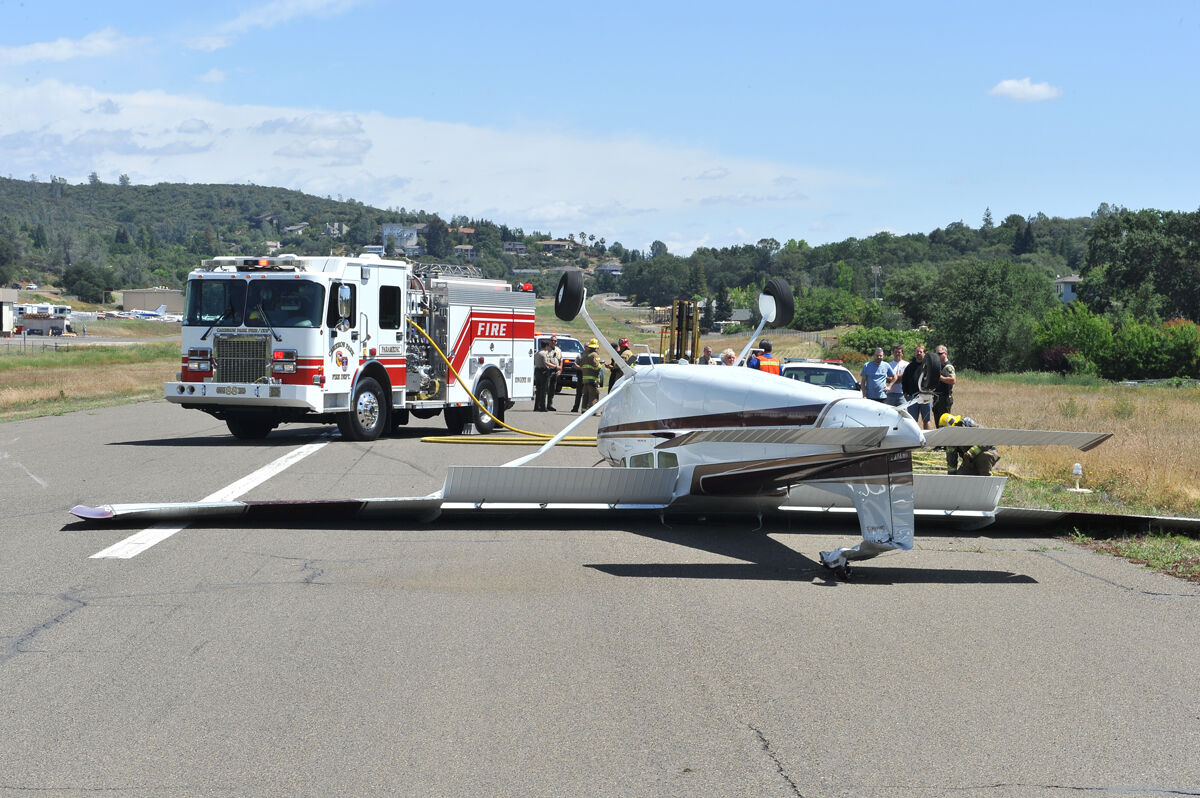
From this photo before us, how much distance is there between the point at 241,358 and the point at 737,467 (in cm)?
1121

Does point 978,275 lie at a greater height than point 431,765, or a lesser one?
greater

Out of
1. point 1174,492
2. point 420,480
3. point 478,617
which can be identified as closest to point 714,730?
point 478,617

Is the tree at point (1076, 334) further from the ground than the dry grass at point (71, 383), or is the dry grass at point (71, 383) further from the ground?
the tree at point (1076, 334)

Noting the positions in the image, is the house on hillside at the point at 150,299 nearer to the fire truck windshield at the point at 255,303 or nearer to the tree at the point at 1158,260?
the tree at the point at 1158,260

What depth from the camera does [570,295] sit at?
11.6m

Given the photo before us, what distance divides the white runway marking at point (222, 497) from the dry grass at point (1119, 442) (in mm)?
9906

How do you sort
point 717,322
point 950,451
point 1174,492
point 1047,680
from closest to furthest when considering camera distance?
point 1047,680 < point 1174,492 < point 950,451 < point 717,322

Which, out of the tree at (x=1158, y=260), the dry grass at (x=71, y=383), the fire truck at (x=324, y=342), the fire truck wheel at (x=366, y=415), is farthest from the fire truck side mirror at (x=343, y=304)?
the tree at (x=1158, y=260)

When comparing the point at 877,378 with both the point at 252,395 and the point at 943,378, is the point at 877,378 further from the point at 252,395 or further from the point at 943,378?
the point at 252,395

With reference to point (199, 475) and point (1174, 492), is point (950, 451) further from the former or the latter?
point (199, 475)

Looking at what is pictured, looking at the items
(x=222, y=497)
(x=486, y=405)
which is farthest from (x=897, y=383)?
(x=222, y=497)

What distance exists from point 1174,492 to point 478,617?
383 inches

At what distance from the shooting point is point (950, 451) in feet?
50.3

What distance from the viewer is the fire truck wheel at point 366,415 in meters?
19.5
